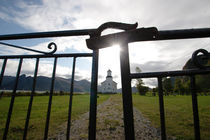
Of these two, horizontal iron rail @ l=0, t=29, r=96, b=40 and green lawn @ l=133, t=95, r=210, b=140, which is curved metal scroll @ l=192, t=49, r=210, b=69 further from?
green lawn @ l=133, t=95, r=210, b=140

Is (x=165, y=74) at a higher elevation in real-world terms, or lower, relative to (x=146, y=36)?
lower

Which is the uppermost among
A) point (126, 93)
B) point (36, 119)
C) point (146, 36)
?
point (146, 36)

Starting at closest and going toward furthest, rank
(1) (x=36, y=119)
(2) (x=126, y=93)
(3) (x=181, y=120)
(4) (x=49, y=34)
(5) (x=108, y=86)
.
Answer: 1. (2) (x=126, y=93)
2. (4) (x=49, y=34)
3. (3) (x=181, y=120)
4. (1) (x=36, y=119)
5. (5) (x=108, y=86)

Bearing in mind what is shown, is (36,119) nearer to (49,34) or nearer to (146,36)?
(49,34)

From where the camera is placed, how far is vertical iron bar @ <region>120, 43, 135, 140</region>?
794mm

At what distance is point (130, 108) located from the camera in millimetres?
807

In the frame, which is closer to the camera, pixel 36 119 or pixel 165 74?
pixel 165 74

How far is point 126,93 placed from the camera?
32.4 inches

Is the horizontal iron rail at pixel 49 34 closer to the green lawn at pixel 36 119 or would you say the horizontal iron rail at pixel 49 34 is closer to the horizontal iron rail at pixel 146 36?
the horizontal iron rail at pixel 146 36

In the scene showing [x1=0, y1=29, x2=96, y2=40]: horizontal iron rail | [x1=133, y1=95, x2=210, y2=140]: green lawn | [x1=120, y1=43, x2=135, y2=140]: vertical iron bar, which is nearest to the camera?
[x1=120, y1=43, x2=135, y2=140]: vertical iron bar

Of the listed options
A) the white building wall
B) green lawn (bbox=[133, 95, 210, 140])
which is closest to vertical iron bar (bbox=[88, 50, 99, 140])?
green lawn (bbox=[133, 95, 210, 140])

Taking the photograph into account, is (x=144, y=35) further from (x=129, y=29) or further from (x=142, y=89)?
(x=142, y=89)

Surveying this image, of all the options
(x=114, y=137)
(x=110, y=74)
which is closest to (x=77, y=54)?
(x=114, y=137)

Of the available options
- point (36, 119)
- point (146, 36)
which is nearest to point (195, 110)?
point (146, 36)
